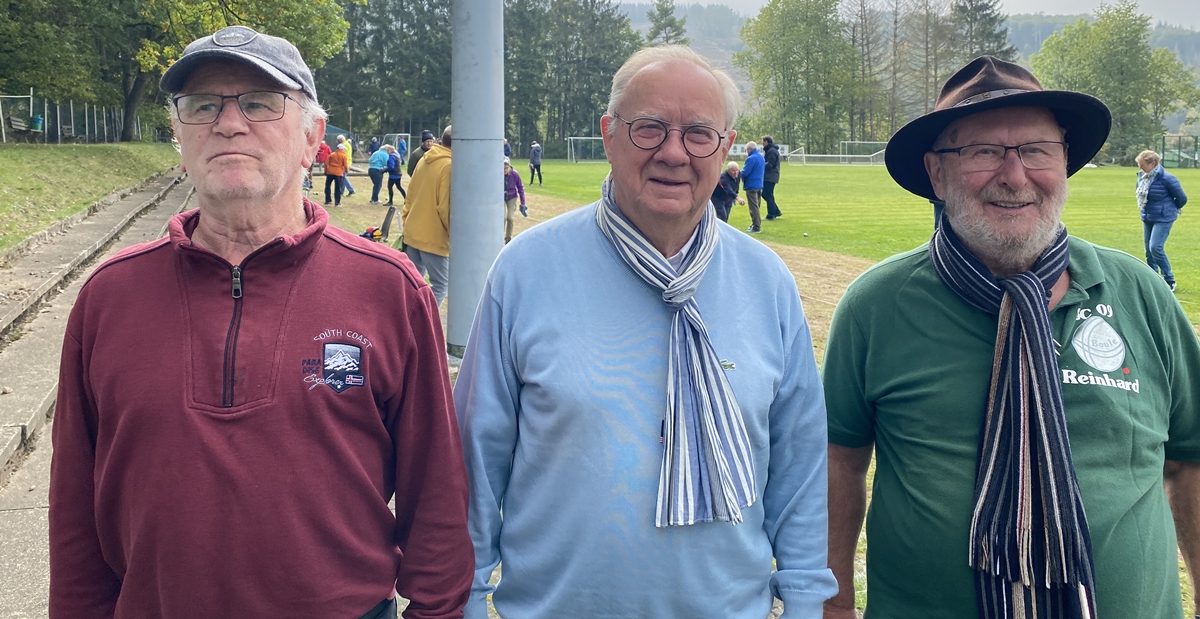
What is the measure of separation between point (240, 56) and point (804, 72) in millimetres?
95745

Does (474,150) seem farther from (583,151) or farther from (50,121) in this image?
(583,151)

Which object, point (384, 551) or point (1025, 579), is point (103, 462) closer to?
point (384, 551)

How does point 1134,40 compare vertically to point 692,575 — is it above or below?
above

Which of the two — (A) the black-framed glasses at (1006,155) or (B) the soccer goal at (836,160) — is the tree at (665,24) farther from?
(A) the black-framed glasses at (1006,155)

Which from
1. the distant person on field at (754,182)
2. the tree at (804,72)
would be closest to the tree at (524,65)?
the tree at (804,72)

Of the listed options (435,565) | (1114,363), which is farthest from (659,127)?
(1114,363)

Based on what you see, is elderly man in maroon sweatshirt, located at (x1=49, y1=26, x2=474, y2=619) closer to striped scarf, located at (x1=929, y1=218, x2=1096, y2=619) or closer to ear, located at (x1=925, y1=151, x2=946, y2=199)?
striped scarf, located at (x1=929, y1=218, x2=1096, y2=619)

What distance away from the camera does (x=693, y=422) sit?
216cm

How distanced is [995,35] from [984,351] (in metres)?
97.1

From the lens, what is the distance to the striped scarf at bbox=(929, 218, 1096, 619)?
2.28m

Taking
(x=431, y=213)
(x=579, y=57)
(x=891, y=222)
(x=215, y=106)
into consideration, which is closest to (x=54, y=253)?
(x=431, y=213)

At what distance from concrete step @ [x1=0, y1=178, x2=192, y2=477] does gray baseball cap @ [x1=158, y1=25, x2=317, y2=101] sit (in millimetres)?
4267

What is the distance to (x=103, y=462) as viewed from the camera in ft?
6.66

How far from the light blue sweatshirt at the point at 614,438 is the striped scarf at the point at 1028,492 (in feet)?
1.37
